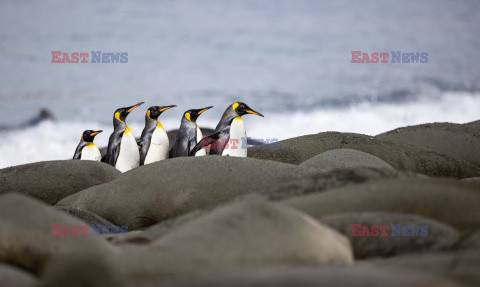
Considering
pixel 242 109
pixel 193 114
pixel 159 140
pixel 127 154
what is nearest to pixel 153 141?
pixel 159 140

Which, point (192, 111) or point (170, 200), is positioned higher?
point (192, 111)

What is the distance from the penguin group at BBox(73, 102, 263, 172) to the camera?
7855 mm

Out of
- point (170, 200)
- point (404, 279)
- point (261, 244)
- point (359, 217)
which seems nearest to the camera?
point (404, 279)

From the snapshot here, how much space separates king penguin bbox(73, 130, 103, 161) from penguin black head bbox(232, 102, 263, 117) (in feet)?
7.02

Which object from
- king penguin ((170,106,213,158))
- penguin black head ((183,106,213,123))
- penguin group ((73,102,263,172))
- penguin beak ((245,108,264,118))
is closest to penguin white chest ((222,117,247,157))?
penguin group ((73,102,263,172))

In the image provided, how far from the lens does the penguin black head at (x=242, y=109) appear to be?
838cm

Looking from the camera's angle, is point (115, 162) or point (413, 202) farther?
point (115, 162)

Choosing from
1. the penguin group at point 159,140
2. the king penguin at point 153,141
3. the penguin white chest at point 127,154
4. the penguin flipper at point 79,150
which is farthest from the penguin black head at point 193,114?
the penguin flipper at point 79,150

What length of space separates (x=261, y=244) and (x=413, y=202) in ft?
2.94

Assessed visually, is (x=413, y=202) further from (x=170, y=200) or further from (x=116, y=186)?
(x=116, y=186)

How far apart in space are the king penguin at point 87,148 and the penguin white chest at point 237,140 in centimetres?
223

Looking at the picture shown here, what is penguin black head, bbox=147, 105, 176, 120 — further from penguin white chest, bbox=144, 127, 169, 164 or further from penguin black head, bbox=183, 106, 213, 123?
penguin black head, bbox=183, 106, 213, 123

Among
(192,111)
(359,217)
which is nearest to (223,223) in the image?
(359,217)

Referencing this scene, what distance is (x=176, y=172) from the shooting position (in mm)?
4250
